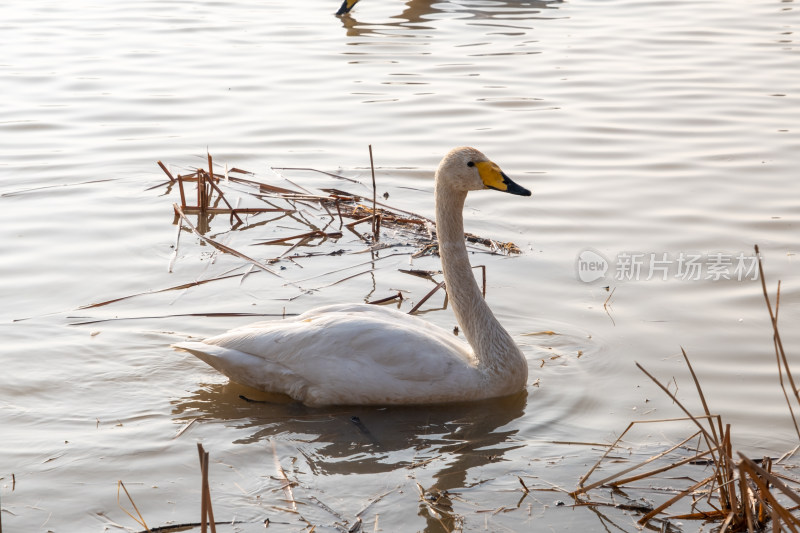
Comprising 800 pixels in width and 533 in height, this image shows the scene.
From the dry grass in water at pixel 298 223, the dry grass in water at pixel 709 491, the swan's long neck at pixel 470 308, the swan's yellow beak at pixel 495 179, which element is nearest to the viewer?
the dry grass in water at pixel 709 491

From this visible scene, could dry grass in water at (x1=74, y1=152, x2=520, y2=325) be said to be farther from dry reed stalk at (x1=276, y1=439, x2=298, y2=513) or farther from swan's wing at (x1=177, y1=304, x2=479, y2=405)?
dry reed stalk at (x1=276, y1=439, x2=298, y2=513)

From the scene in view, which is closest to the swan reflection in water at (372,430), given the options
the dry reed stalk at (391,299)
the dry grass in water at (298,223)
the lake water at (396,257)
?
the lake water at (396,257)

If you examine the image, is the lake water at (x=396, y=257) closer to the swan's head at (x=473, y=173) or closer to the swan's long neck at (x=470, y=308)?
the swan's long neck at (x=470, y=308)

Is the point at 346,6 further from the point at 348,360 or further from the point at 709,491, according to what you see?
the point at 709,491

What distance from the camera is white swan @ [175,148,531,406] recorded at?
5.48 m

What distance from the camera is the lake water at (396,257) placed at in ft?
16.0

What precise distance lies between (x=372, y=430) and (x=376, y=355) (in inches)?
16.1

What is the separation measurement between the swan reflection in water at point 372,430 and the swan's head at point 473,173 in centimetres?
120

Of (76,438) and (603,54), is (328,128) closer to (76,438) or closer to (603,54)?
(603,54)

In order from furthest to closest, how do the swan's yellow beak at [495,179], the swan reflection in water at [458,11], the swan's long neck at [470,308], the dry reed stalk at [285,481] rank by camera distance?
the swan reflection in water at [458,11] < the swan's yellow beak at [495,179] < the swan's long neck at [470,308] < the dry reed stalk at [285,481]

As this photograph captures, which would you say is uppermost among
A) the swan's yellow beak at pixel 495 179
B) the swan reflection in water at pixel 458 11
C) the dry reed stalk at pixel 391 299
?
the swan reflection in water at pixel 458 11

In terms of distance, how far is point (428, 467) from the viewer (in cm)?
489

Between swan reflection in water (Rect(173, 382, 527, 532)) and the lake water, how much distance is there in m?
0.02

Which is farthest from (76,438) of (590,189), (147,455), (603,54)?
(603,54)
